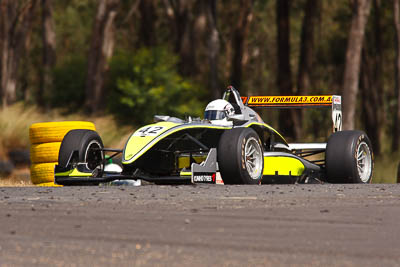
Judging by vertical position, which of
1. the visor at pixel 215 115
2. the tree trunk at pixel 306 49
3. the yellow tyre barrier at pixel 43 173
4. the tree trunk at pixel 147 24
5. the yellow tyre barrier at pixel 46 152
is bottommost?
the yellow tyre barrier at pixel 43 173

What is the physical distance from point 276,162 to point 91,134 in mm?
2563

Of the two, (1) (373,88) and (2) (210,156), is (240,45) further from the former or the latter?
(2) (210,156)

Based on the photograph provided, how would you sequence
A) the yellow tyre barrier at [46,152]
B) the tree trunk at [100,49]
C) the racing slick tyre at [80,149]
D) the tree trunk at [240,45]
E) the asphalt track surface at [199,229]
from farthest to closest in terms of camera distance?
the tree trunk at [240,45] → the tree trunk at [100,49] → the yellow tyre barrier at [46,152] → the racing slick tyre at [80,149] → the asphalt track surface at [199,229]

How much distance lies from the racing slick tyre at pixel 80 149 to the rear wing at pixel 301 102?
2.99 metres

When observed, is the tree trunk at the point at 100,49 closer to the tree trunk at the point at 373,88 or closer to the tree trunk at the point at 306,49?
the tree trunk at the point at 306,49

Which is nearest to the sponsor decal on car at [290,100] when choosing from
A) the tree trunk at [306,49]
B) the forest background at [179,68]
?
the forest background at [179,68]

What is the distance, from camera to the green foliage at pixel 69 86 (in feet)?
103

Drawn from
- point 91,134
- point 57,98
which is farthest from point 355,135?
point 57,98

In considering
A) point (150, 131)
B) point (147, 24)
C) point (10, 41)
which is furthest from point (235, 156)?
point (147, 24)

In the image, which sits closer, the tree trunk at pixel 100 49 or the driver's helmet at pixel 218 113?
the driver's helmet at pixel 218 113

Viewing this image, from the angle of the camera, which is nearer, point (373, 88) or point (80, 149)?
point (80, 149)

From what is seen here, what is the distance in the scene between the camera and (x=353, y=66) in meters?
25.5

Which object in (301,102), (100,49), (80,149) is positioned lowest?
(80,149)

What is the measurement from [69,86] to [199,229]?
26421 millimetres
